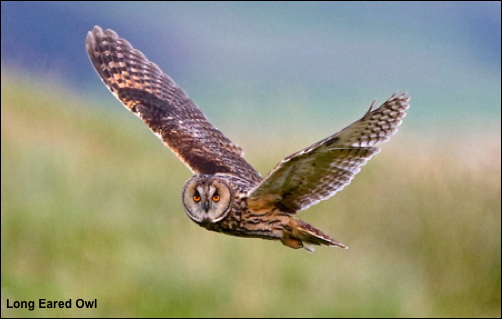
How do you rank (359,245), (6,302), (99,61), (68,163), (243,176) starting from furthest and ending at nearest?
(68,163)
(359,245)
(6,302)
(99,61)
(243,176)

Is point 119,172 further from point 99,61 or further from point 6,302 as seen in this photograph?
point 99,61

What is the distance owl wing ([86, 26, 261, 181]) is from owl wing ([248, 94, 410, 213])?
0.82 metres

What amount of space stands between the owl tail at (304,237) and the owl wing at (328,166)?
136 mm

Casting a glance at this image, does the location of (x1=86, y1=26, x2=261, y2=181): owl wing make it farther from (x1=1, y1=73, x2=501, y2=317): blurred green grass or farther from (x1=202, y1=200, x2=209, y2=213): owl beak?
(x1=1, y1=73, x2=501, y2=317): blurred green grass

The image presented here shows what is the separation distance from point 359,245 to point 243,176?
9980 millimetres

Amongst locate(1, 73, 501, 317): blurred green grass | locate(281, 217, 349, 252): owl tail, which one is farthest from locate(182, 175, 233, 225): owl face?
locate(1, 73, 501, 317): blurred green grass

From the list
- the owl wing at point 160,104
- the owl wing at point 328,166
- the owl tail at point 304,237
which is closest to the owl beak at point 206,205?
the owl wing at point 328,166

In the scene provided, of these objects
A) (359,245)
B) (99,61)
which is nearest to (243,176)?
(99,61)

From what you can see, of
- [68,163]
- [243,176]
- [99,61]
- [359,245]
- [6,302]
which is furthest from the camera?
[68,163]

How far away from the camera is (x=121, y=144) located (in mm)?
17547

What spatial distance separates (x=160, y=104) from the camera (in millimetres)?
7160

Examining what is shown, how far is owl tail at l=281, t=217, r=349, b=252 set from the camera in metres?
5.50

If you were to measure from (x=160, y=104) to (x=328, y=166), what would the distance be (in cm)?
191

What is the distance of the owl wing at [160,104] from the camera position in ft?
21.8
